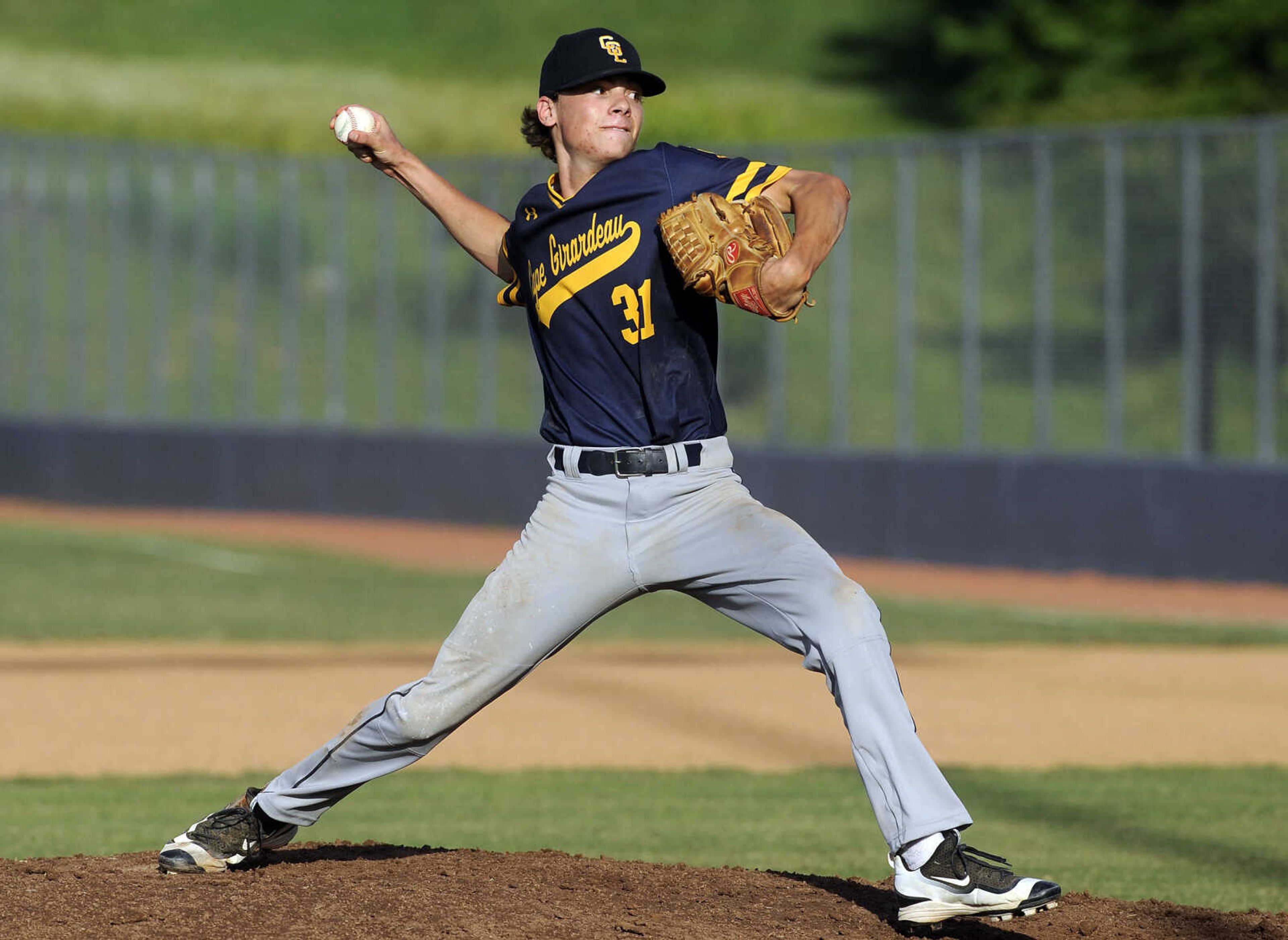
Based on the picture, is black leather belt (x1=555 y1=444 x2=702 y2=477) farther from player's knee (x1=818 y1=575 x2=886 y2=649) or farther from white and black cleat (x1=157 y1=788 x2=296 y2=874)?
white and black cleat (x1=157 y1=788 x2=296 y2=874)

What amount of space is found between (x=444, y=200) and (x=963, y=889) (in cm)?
249

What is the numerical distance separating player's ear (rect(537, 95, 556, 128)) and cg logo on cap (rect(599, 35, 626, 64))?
8.7 inches

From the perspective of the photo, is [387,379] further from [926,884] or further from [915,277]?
[926,884]

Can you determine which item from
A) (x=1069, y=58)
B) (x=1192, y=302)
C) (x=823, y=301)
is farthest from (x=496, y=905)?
(x=1069, y=58)

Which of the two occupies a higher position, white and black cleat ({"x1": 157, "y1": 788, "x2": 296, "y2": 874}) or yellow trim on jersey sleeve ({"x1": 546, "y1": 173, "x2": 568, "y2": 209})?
yellow trim on jersey sleeve ({"x1": 546, "y1": 173, "x2": 568, "y2": 209})

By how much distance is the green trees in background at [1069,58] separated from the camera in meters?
32.8

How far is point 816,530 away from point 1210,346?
431cm

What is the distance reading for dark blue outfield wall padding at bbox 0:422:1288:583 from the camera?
15.7 metres

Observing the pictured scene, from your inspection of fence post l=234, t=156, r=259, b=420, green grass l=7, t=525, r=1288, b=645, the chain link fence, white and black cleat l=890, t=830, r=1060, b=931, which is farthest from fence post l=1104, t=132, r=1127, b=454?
white and black cleat l=890, t=830, r=1060, b=931

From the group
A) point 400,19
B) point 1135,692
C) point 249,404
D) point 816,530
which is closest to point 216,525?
point 249,404

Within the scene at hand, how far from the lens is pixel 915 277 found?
61.9ft

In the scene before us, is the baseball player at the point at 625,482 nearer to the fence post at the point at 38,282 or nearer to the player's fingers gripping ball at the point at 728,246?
the player's fingers gripping ball at the point at 728,246

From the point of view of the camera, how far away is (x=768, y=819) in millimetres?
7219

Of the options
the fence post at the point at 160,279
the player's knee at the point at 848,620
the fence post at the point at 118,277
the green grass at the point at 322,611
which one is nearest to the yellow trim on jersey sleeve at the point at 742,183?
the player's knee at the point at 848,620
